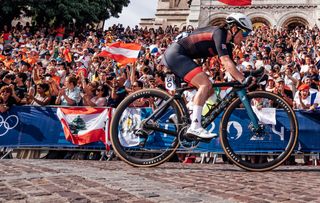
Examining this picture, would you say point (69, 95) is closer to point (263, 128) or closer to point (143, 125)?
point (143, 125)

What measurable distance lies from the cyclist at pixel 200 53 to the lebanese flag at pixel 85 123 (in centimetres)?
407

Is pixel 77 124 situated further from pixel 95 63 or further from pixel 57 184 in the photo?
pixel 95 63

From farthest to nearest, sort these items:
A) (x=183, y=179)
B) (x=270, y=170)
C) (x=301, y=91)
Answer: (x=301, y=91)
(x=270, y=170)
(x=183, y=179)

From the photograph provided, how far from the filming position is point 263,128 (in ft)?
19.8

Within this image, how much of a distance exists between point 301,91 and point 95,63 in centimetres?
829

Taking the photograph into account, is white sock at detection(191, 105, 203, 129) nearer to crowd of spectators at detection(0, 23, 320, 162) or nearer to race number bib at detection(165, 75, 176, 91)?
crowd of spectators at detection(0, 23, 320, 162)

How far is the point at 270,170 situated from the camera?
6125 mm

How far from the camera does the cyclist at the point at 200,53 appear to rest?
572 cm

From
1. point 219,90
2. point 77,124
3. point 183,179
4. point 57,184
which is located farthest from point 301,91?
point 57,184

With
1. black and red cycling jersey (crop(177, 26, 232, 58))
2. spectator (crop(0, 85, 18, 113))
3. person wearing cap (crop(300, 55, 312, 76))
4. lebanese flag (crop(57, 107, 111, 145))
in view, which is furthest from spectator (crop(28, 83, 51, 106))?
person wearing cap (crop(300, 55, 312, 76))

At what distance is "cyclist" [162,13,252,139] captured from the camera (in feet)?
18.8

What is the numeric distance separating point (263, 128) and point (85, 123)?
481 centimetres

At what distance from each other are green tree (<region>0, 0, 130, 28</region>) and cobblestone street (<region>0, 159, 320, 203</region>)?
34.7m

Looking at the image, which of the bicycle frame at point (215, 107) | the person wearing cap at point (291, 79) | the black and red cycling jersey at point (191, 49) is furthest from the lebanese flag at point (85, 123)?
the person wearing cap at point (291, 79)
